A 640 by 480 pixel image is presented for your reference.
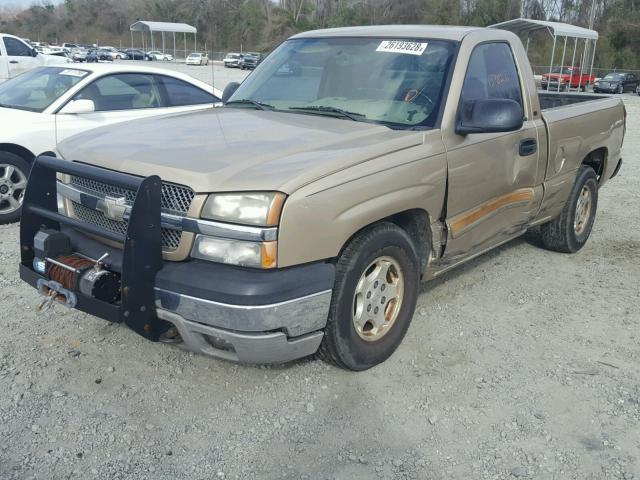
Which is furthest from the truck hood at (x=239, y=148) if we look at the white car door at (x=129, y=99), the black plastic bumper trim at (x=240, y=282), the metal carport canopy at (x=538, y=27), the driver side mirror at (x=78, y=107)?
the metal carport canopy at (x=538, y=27)

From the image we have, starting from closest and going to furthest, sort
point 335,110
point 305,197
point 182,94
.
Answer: point 305,197
point 335,110
point 182,94

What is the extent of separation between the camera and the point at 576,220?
19.8 feet

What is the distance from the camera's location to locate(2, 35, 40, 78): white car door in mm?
16375

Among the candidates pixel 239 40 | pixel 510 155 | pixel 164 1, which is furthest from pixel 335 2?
pixel 510 155

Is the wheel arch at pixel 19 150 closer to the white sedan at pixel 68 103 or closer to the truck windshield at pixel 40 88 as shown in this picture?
the white sedan at pixel 68 103

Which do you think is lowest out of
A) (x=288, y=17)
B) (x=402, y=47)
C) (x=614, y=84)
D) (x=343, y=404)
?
(x=343, y=404)

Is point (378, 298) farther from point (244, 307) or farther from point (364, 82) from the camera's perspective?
point (364, 82)

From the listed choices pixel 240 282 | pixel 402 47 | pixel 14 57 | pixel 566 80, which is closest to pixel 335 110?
pixel 402 47

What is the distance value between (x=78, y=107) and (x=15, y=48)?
11.8 metres

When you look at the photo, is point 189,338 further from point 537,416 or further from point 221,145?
point 537,416

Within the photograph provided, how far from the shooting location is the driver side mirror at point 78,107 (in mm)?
6812

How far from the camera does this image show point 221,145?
3.42 m

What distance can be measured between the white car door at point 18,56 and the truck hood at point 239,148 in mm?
14342

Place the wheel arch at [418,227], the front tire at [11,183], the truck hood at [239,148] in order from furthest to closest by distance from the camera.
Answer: the front tire at [11,183]
the wheel arch at [418,227]
the truck hood at [239,148]
